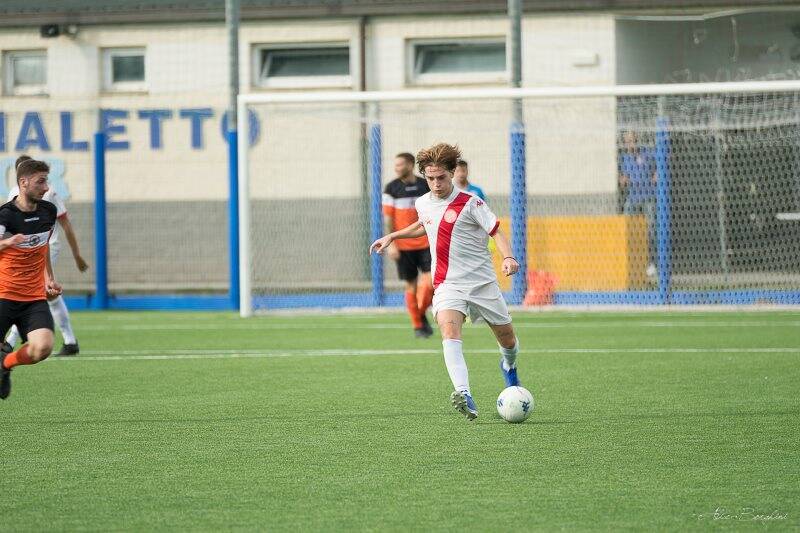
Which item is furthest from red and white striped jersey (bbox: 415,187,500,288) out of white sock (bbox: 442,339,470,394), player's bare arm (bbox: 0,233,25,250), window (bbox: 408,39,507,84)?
window (bbox: 408,39,507,84)

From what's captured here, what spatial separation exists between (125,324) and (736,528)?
12496 mm

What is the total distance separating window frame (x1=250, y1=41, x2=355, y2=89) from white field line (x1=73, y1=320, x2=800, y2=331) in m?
7.23

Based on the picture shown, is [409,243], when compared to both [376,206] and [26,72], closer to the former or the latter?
[376,206]

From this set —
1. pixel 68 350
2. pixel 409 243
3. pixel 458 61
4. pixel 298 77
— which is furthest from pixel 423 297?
pixel 298 77

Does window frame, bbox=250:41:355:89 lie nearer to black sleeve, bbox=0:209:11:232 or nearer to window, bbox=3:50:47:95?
window, bbox=3:50:47:95

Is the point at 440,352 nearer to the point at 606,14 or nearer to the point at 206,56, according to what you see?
the point at 606,14

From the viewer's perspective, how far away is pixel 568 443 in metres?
7.16

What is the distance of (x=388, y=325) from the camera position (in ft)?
52.2

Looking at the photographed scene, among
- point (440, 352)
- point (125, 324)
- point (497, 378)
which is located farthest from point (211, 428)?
point (125, 324)

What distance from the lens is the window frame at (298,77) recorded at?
22.7m

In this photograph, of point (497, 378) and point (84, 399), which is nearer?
point (84, 399)

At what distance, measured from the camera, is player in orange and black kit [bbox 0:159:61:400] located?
862cm

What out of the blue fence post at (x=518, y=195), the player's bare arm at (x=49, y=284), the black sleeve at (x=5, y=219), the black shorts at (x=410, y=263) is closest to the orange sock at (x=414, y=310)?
the black shorts at (x=410, y=263)

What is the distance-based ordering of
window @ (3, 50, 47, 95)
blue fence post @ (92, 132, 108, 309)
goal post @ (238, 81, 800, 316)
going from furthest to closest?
window @ (3, 50, 47, 95) < blue fence post @ (92, 132, 108, 309) < goal post @ (238, 81, 800, 316)
